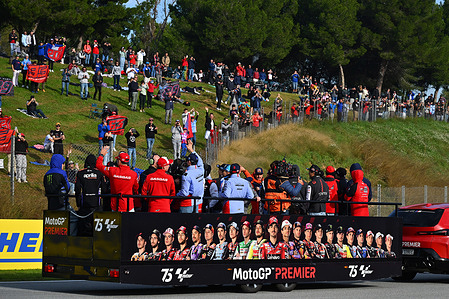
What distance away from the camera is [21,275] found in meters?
15.2

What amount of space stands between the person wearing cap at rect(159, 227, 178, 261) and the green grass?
461 cm

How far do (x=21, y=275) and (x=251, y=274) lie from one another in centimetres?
558

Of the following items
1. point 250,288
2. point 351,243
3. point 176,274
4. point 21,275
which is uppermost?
point 351,243

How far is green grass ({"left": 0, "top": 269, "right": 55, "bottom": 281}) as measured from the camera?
48.0ft

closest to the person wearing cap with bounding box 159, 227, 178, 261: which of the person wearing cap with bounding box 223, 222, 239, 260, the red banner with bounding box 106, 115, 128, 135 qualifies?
the person wearing cap with bounding box 223, 222, 239, 260

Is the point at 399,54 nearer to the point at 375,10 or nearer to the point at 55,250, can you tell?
the point at 375,10

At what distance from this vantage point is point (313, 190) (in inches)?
534

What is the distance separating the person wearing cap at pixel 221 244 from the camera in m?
11.7

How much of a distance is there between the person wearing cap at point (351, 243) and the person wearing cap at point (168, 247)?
3466mm

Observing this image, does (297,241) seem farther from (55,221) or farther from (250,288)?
(55,221)

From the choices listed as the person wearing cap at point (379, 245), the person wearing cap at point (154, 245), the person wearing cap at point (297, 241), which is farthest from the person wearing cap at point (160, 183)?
the person wearing cap at point (379, 245)

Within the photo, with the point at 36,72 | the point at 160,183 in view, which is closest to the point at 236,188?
the point at 160,183

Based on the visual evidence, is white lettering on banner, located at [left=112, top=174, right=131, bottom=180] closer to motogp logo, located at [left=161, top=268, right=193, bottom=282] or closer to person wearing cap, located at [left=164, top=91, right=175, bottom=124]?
motogp logo, located at [left=161, top=268, right=193, bottom=282]

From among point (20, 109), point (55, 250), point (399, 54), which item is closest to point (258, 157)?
point (20, 109)
